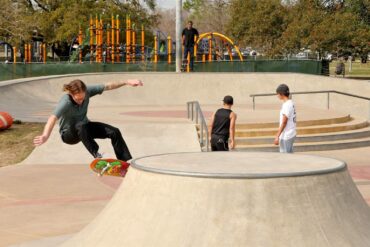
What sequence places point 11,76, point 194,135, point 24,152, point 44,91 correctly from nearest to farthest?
point 24,152, point 194,135, point 44,91, point 11,76

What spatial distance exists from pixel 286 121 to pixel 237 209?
15.2ft

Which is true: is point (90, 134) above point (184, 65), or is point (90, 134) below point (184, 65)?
below

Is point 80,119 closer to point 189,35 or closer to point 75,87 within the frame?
point 75,87

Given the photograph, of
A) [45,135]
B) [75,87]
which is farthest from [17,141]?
[45,135]

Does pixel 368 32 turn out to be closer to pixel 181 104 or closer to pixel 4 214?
pixel 181 104

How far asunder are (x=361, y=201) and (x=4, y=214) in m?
5.18

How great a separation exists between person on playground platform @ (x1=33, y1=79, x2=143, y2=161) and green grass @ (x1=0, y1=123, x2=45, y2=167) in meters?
6.16

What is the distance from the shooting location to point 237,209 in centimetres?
591

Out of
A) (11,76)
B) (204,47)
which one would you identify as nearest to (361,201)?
(11,76)

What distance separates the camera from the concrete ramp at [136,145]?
1498 centimetres

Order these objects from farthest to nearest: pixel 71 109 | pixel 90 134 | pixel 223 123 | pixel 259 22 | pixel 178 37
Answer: pixel 259 22 → pixel 178 37 → pixel 223 123 → pixel 90 134 → pixel 71 109

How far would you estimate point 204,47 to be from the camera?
4619 centimetres

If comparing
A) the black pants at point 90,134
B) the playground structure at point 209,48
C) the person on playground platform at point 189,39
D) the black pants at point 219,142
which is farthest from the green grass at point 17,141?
the playground structure at point 209,48

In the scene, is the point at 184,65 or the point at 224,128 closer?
the point at 224,128
